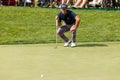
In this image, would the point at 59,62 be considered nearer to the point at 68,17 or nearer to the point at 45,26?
the point at 68,17

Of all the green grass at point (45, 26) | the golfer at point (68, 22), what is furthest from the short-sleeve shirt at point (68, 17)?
the green grass at point (45, 26)

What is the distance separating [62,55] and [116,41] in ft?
14.1

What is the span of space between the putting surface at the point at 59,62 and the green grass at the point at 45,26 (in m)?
2.36

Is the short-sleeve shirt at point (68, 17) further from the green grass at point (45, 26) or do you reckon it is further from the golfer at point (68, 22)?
the green grass at point (45, 26)

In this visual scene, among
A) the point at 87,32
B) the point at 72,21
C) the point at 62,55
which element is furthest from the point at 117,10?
the point at 62,55

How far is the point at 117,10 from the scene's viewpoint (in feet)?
84.9

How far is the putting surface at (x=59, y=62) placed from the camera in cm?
959

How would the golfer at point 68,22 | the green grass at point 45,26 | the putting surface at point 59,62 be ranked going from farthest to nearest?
the green grass at point 45,26
the golfer at point 68,22
the putting surface at point 59,62

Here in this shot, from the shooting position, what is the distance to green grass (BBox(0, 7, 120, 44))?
1742 centimetres

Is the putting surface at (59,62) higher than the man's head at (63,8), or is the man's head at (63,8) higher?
the man's head at (63,8)

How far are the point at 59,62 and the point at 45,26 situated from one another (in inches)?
356

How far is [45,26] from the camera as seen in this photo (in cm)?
2028

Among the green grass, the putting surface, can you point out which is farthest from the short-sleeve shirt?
the green grass

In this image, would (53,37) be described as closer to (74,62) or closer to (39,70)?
(74,62)
